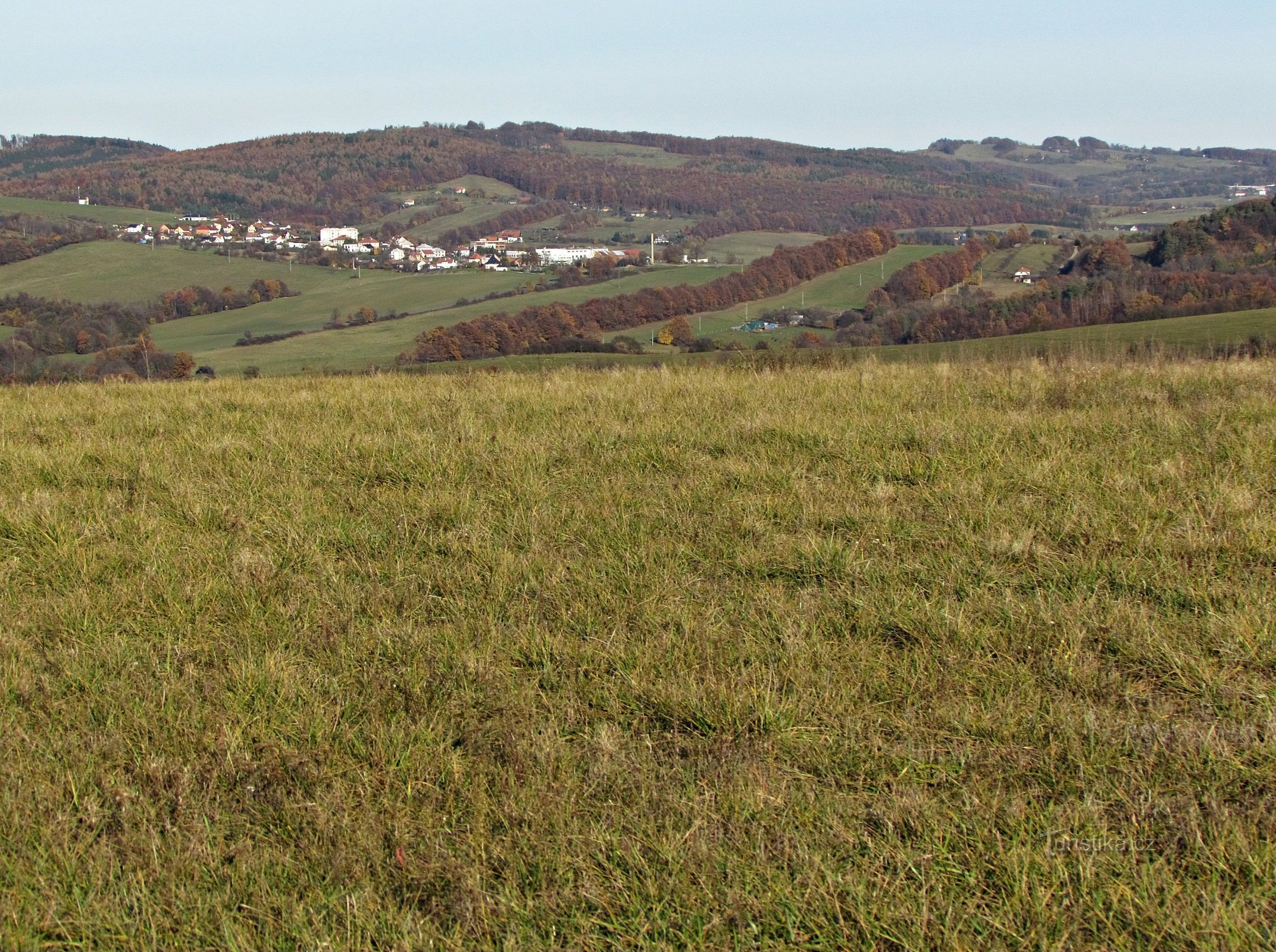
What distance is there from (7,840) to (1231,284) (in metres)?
36.7

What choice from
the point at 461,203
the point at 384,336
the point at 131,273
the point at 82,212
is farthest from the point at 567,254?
the point at 82,212

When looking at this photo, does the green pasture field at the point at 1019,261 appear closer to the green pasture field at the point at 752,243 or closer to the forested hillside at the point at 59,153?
the green pasture field at the point at 752,243

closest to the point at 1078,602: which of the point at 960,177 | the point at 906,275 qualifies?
the point at 906,275

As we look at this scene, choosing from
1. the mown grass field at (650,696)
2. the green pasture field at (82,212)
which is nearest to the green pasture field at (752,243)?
the green pasture field at (82,212)

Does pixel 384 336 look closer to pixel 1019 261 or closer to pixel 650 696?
pixel 1019 261

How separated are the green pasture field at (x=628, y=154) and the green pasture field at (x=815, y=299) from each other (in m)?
78.8

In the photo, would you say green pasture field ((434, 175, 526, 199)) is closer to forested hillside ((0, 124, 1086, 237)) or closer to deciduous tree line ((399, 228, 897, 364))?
forested hillside ((0, 124, 1086, 237))

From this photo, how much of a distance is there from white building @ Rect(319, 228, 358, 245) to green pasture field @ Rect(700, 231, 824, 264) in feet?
119

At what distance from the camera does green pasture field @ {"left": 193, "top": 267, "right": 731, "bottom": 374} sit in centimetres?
4106

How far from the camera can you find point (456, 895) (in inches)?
93.0

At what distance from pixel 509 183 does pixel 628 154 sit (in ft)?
123

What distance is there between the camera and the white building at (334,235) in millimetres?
94125

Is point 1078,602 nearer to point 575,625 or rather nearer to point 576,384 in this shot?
point 575,625

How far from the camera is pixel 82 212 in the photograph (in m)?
95.5
